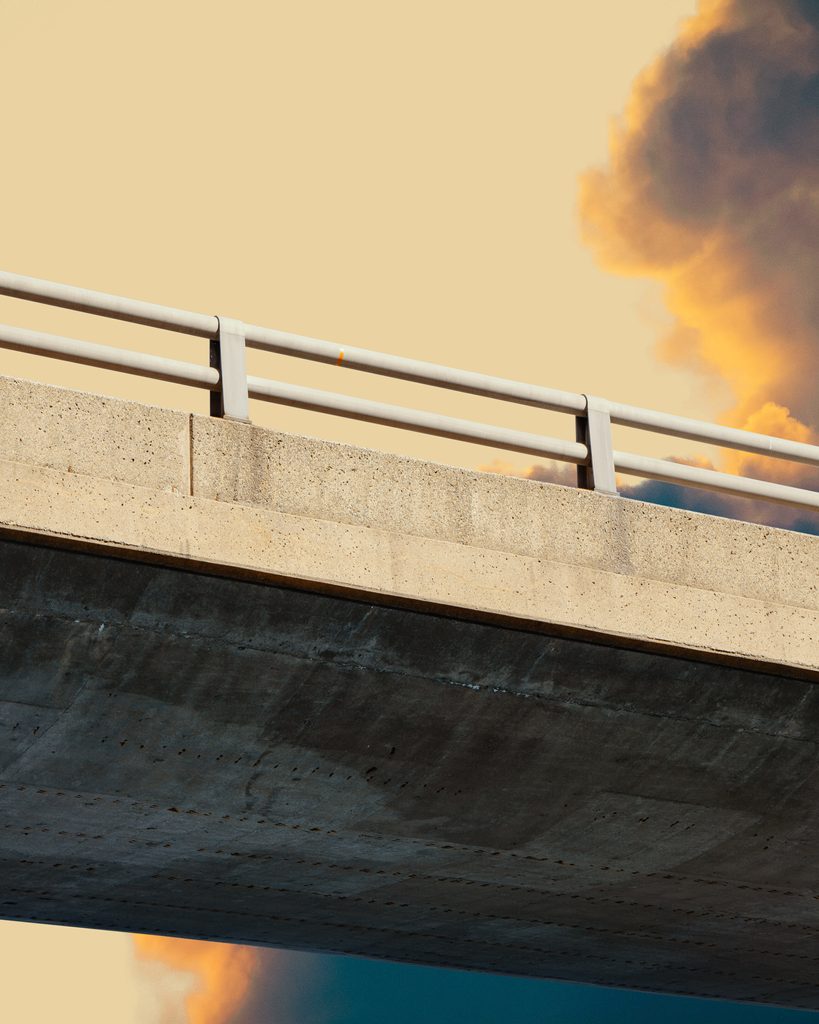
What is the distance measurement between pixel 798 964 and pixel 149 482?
10363 millimetres

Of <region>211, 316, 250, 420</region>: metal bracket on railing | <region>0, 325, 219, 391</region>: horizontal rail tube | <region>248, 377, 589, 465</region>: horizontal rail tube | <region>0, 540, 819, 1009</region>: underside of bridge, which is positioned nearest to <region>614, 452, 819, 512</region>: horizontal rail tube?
<region>248, 377, 589, 465</region>: horizontal rail tube

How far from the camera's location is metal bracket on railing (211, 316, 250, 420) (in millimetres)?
9375

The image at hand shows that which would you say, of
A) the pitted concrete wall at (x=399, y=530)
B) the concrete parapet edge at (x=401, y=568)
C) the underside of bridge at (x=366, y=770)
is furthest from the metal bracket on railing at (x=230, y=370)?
the underside of bridge at (x=366, y=770)

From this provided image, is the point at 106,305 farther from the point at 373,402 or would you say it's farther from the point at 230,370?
the point at 373,402

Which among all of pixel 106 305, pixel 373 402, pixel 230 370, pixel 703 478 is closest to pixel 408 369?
pixel 373 402

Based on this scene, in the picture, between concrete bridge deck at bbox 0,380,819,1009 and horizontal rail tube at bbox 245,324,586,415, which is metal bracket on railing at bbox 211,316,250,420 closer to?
horizontal rail tube at bbox 245,324,586,415

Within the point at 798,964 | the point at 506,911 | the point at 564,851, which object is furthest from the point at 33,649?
the point at 798,964

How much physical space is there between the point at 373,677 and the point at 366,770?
1165mm

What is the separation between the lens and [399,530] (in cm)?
934

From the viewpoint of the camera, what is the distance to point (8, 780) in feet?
33.9

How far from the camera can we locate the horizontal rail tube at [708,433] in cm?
1098

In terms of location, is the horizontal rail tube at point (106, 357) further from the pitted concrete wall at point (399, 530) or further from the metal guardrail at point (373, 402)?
the pitted concrete wall at point (399, 530)

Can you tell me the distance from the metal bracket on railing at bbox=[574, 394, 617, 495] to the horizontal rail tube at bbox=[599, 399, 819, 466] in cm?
12

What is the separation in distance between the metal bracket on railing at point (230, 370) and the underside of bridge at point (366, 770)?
1209mm
